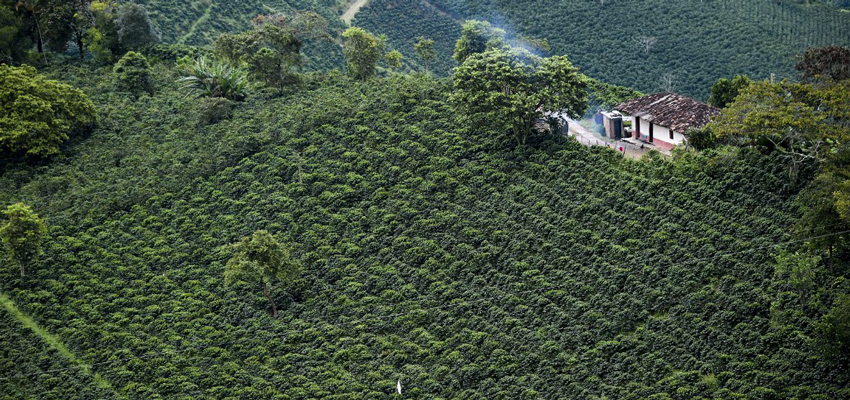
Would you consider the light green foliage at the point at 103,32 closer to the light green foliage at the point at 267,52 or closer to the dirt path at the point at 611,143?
the light green foliage at the point at 267,52

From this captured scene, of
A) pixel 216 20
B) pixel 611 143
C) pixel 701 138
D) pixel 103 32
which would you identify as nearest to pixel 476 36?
pixel 611 143

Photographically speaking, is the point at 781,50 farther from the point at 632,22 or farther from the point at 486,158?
the point at 486,158

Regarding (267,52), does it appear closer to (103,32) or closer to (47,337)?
(103,32)

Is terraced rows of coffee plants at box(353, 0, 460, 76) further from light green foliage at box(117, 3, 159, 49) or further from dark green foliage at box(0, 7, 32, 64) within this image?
dark green foliage at box(0, 7, 32, 64)

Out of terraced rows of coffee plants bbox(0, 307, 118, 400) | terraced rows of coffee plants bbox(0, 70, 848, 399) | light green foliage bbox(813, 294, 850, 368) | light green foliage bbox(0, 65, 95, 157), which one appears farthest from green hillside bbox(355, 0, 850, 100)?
terraced rows of coffee plants bbox(0, 307, 118, 400)

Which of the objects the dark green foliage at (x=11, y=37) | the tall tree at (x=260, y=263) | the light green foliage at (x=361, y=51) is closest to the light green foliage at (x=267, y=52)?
the light green foliage at (x=361, y=51)
